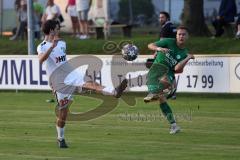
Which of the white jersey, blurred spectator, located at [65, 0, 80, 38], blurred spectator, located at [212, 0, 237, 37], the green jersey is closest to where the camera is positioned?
the white jersey

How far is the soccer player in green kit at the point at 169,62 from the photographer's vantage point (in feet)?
57.3

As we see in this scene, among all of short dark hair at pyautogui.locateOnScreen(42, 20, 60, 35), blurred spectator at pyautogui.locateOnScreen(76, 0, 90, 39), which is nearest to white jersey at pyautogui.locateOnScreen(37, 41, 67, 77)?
short dark hair at pyautogui.locateOnScreen(42, 20, 60, 35)

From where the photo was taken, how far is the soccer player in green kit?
17.5 metres

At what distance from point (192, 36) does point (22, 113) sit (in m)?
12.4

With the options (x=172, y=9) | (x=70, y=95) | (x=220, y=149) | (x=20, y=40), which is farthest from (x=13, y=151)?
(x=172, y=9)

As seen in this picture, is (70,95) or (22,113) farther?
(22,113)

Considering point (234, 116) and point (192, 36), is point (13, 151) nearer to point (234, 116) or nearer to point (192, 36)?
point (234, 116)

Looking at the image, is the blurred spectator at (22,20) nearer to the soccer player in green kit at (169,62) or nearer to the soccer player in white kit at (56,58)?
the soccer player in green kit at (169,62)

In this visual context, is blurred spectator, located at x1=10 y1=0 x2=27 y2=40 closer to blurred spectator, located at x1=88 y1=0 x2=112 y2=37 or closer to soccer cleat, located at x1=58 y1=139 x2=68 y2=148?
blurred spectator, located at x1=88 y1=0 x2=112 y2=37

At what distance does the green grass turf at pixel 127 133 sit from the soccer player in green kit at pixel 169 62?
19.8 inches

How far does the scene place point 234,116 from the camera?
2062 centimetres

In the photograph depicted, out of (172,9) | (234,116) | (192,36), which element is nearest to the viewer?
(234,116)

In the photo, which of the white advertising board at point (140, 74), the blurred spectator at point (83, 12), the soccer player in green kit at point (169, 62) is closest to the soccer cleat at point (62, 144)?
the soccer player in green kit at point (169, 62)

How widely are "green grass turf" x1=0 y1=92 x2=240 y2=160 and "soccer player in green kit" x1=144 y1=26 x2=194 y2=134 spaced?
503 mm
